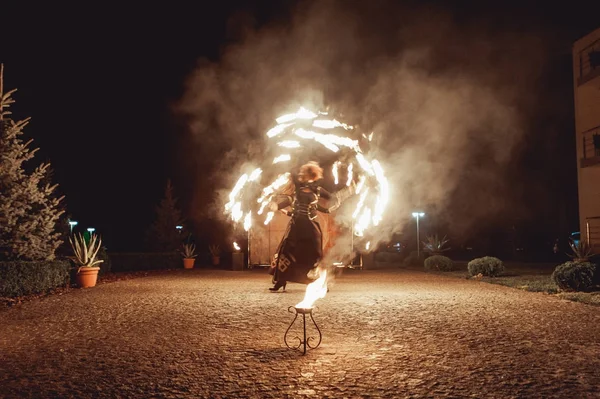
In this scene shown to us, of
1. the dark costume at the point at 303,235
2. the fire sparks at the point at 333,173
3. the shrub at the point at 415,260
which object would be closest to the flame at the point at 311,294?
the dark costume at the point at 303,235

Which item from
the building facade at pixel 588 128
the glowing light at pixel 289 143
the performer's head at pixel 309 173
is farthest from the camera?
the building facade at pixel 588 128

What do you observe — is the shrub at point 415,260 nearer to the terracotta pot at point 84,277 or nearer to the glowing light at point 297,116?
the glowing light at point 297,116

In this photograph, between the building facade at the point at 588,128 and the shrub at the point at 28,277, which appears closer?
the shrub at the point at 28,277

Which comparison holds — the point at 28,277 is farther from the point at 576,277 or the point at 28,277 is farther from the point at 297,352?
the point at 576,277

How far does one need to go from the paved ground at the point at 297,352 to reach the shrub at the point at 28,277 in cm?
172

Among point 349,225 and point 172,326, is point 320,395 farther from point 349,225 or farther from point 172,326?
point 349,225

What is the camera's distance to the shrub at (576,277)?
1429cm

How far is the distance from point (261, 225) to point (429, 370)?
20071 millimetres

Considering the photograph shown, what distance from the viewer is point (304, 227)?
523 inches

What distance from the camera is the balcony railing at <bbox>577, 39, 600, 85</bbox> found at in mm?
22250

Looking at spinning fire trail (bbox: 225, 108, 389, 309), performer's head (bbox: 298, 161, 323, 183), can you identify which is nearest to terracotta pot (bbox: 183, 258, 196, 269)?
spinning fire trail (bbox: 225, 108, 389, 309)

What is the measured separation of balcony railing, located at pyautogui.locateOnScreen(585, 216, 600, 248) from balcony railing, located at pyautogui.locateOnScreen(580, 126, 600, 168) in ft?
7.47

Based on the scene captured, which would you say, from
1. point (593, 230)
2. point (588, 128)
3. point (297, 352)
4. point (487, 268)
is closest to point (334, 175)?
point (487, 268)

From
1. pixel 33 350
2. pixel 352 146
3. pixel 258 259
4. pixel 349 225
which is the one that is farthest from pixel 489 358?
pixel 258 259
